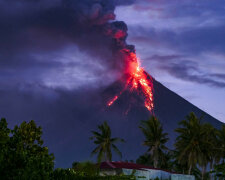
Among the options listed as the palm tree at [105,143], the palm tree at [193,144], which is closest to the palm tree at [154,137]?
the palm tree at [193,144]

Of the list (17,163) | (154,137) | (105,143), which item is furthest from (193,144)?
(17,163)

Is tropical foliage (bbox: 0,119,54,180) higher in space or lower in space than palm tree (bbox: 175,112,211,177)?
lower

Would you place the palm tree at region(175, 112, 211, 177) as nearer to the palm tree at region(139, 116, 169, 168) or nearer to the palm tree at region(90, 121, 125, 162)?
the palm tree at region(139, 116, 169, 168)

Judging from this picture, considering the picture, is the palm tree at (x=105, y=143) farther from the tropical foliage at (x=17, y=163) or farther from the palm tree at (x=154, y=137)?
the tropical foliage at (x=17, y=163)

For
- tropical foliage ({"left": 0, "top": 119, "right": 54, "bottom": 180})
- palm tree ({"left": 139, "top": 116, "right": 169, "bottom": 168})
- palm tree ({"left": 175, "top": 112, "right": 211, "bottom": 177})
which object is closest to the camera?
tropical foliage ({"left": 0, "top": 119, "right": 54, "bottom": 180})

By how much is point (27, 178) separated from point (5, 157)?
1190 millimetres

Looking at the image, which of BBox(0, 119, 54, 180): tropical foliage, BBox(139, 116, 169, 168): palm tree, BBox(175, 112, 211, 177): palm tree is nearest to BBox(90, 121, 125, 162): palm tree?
BBox(139, 116, 169, 168): palm tree

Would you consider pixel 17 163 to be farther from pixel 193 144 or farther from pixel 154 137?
pixel 154 137

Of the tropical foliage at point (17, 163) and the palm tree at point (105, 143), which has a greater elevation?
the palm tree at point (105, 143)

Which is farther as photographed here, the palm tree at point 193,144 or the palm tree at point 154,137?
the palm tree at point 154,137

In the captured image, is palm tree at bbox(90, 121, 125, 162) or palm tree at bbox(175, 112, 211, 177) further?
palm tree at bbox(90, 121, 125, 162)

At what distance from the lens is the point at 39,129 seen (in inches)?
886

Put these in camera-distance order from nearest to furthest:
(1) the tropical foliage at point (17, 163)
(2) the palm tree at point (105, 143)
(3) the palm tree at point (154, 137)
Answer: (1) the tropical foliage at point (17, 163) → (3) the palm tree at point (154, 137) → (2) the palm tree at point (105, 143)

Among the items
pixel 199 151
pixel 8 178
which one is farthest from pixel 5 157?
pixel 199 151
